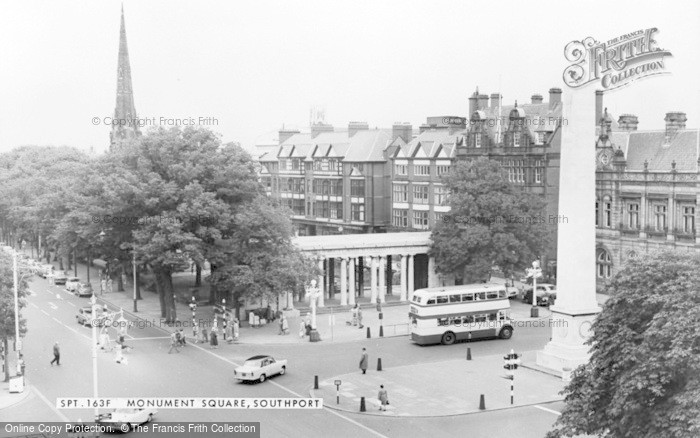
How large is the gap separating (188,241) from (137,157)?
8.10 m

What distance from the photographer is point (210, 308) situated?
61.6m

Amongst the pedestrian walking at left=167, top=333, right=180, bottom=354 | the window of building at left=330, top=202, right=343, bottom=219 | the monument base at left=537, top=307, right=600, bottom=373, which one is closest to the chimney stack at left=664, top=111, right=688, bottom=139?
the monument base at left=537, top=307, right=600, bottom=373

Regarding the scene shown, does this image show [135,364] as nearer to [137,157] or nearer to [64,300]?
[137,157]

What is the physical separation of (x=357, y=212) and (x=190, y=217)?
40.5 metres

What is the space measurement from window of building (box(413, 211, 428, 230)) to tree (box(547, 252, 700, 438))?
56.5m

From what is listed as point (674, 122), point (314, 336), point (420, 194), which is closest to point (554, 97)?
point (674, 122)

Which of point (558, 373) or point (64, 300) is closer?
point (558, 373)

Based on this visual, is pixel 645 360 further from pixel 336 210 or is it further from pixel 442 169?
pixel 336 210

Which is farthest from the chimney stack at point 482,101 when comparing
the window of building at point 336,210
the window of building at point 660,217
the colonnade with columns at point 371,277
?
the window of building at point 660,217

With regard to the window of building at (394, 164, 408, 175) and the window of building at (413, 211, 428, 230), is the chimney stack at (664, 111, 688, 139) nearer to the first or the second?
the window of building at (413, 211, 428, 230)

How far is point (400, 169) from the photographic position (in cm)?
8819

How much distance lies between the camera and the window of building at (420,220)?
279 feet

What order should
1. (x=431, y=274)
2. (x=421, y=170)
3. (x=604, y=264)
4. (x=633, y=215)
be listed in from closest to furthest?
(x=431, y=274) < (x=633, y=215) < (x=604, y=264) < (x=421, y=170)

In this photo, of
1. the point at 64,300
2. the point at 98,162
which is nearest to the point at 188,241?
the point at 98,162
